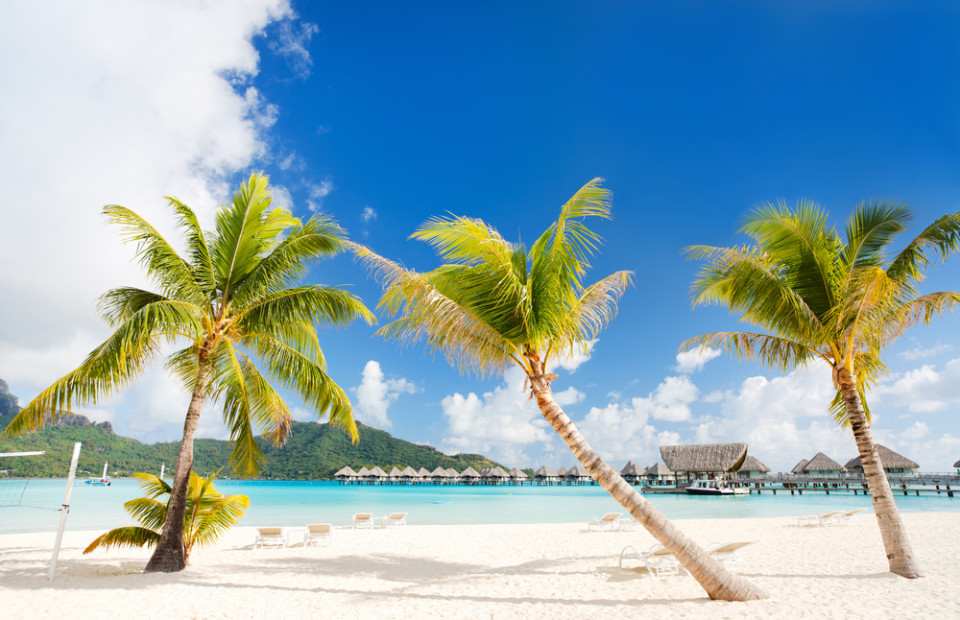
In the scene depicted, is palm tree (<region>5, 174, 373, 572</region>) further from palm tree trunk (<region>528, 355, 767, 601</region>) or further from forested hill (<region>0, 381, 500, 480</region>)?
forested hill (<region>0, 381, 500, 480</region>)

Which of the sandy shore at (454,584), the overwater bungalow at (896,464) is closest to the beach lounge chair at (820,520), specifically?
the sandy shore at (454,584)

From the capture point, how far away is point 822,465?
43188mm

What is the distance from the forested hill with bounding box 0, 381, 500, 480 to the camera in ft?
171

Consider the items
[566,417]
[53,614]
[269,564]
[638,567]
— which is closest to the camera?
[53,614]

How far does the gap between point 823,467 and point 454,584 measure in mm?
47911

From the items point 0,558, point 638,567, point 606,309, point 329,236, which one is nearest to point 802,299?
point 606,309

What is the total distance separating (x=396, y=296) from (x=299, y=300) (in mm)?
1989

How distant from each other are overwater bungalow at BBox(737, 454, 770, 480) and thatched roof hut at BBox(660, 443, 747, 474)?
242 inches

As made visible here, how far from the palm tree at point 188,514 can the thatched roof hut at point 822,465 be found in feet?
162

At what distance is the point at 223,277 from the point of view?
24.6 ft

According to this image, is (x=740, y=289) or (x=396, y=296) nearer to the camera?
(x=396, y=296)

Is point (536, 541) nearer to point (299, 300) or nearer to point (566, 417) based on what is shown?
point (566, 417)

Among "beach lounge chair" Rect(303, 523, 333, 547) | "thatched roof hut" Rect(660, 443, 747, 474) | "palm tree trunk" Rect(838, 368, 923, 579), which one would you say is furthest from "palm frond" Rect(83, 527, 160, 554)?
"thatched roof hut" Rect(660, 443, 747, 474)

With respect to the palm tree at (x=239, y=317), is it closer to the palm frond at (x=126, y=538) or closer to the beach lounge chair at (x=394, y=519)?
the palm frond at (x=126, y=538)
